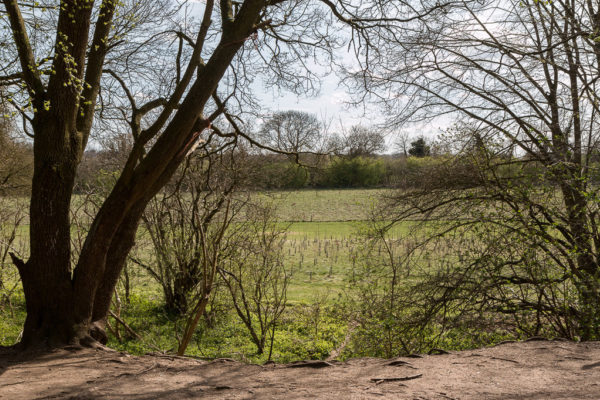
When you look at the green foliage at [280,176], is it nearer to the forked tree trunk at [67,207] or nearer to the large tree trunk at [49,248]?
the forked tree trunk at [67,207]

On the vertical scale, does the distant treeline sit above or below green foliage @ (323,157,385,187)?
below

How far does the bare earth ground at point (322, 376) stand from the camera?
3082mm

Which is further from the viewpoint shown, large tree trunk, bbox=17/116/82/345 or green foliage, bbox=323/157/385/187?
green foliage, bbox=323/157/385/187

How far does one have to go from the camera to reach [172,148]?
15.4 ft

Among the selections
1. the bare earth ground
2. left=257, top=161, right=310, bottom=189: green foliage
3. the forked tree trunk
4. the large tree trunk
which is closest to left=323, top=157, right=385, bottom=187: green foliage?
left=257, top=161, right=310, bottom=189: green foliage

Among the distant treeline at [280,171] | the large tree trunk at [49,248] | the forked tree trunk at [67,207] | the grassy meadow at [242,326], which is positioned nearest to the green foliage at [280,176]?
the distant treeline at [280,171]

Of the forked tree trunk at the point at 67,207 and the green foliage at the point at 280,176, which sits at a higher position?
the green foliage at the point at 280,176

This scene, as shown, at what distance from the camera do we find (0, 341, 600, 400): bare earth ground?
3.08 meters

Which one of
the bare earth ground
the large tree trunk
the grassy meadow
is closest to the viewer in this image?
the bare earth ground

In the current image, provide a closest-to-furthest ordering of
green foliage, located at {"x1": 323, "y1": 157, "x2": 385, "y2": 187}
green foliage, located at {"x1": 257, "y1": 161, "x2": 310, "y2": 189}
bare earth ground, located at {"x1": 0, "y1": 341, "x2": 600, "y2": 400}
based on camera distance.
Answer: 1. bare earth ground, located at {"x1": 0, "y1": 341, "x2": 600, "y2": 400}
2. green foliage, located at {"x1": 257, "y1": 161, "x2": 310, "y2": 189}
3. green foliage, located at {"x1": 323, "y1": 157, "x2": 385, "y2": 187}

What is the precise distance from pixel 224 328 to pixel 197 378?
6742 millimetres

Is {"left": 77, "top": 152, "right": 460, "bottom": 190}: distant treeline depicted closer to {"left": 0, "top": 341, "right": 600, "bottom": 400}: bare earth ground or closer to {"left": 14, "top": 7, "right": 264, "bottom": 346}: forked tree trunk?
{"left": 14, "top": 7, "right": 264, "bottom": 346}: forked tree trunk

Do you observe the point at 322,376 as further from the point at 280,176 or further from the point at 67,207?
the point at 280,176

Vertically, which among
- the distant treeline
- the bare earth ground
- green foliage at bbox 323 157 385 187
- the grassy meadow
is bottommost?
the grassy meadow
